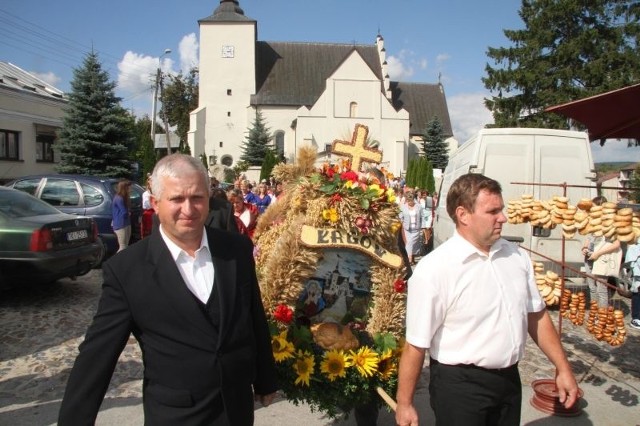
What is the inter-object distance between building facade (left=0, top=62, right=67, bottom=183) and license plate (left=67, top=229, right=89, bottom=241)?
65.1ft

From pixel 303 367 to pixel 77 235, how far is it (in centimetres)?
559

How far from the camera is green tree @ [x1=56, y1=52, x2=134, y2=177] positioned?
930 inches

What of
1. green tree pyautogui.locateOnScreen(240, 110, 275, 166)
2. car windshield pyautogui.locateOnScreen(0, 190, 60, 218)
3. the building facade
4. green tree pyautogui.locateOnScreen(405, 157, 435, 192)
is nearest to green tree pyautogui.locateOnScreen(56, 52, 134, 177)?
the building facade

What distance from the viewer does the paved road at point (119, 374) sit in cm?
423

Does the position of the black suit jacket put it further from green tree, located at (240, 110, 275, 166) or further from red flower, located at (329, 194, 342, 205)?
green tree, located at (240, 110, 275, 166)

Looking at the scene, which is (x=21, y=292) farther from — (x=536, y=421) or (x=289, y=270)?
(x=536, y=421)

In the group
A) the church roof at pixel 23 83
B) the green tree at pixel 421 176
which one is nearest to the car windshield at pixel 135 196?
the church roof at pixel 23 83

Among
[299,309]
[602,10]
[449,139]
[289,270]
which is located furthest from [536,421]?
[449,139]

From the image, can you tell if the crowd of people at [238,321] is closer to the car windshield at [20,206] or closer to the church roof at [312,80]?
the car windshield at [20,206]

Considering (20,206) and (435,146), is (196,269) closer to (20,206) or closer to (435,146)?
(20,206)

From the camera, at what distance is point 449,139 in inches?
2154

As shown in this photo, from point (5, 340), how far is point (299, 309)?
424cm

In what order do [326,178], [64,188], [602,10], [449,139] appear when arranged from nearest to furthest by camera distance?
[326,178] < [64,188] < [602,10] < [449,139]

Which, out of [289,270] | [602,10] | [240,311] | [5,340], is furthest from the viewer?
[602,10]
